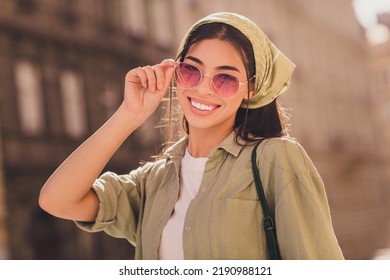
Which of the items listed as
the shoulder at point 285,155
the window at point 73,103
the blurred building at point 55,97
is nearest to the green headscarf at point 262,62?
the shoulder at point 285,155

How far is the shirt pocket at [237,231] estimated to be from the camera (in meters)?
2.39

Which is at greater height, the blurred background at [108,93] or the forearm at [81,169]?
the blurred background at [108,93]

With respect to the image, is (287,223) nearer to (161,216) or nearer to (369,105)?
(161,216)

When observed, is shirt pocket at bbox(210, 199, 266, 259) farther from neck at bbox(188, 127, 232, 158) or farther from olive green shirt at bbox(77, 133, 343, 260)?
neck at bbox(188, 127, 232, 158)

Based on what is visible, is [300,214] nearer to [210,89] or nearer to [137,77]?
[210,89]

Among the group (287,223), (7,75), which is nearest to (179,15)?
(7,75)

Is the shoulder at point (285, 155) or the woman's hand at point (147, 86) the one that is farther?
the woman's hand at point (147, 86)

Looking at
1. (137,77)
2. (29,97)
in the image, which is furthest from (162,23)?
(137,77)

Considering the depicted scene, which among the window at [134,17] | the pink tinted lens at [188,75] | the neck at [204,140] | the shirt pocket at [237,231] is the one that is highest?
the window at [134,17]

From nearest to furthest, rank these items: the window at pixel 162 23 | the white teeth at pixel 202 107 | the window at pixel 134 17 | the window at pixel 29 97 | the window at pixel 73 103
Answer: the white teeth at pixel 202 107, the window at pixel 29 97, the window at pixel 73 103, the window at pixel 134 17, the window at pixel 162 23

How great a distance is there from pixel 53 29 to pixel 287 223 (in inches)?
681

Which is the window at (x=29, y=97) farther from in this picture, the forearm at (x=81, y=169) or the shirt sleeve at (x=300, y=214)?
the shirt sleeve at (x=300, y=214)

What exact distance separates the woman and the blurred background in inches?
179

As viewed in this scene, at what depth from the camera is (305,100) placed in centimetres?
3359
